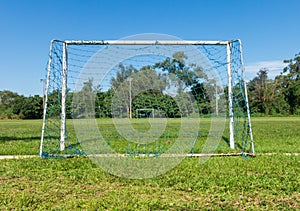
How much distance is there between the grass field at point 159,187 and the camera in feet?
12.6

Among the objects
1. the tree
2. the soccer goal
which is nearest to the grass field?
the soccer goal

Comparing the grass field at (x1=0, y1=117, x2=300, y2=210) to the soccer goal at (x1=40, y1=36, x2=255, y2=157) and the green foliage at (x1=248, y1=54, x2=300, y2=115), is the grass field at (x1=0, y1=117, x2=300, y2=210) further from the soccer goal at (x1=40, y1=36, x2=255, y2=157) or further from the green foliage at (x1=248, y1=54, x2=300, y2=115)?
the green foliage at (x1=248, y1=54, x2=300, y2=115)

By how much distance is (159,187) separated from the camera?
4.64 metres

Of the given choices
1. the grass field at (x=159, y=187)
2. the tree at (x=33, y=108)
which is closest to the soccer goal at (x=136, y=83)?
the grass field at (x=159, y=187)

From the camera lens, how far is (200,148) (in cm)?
845

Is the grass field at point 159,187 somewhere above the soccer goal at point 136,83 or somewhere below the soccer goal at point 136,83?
below

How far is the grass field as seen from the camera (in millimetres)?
3836

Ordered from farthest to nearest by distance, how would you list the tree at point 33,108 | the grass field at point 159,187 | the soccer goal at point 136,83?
the tree at point 33,108, the soccer goal at point 136,83, the grass field at point 159,187

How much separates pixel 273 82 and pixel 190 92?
53238 millimetres

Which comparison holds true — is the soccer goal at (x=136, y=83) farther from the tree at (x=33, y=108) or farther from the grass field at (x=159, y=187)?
the tree at (x=33, y=108)

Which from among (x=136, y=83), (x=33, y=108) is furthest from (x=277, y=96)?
(x=136, y=83)

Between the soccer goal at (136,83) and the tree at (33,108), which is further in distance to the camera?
the tree at (33,108)

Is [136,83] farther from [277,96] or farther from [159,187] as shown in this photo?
[277,96]

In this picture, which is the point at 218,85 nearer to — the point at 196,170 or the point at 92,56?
the point at 92,56
